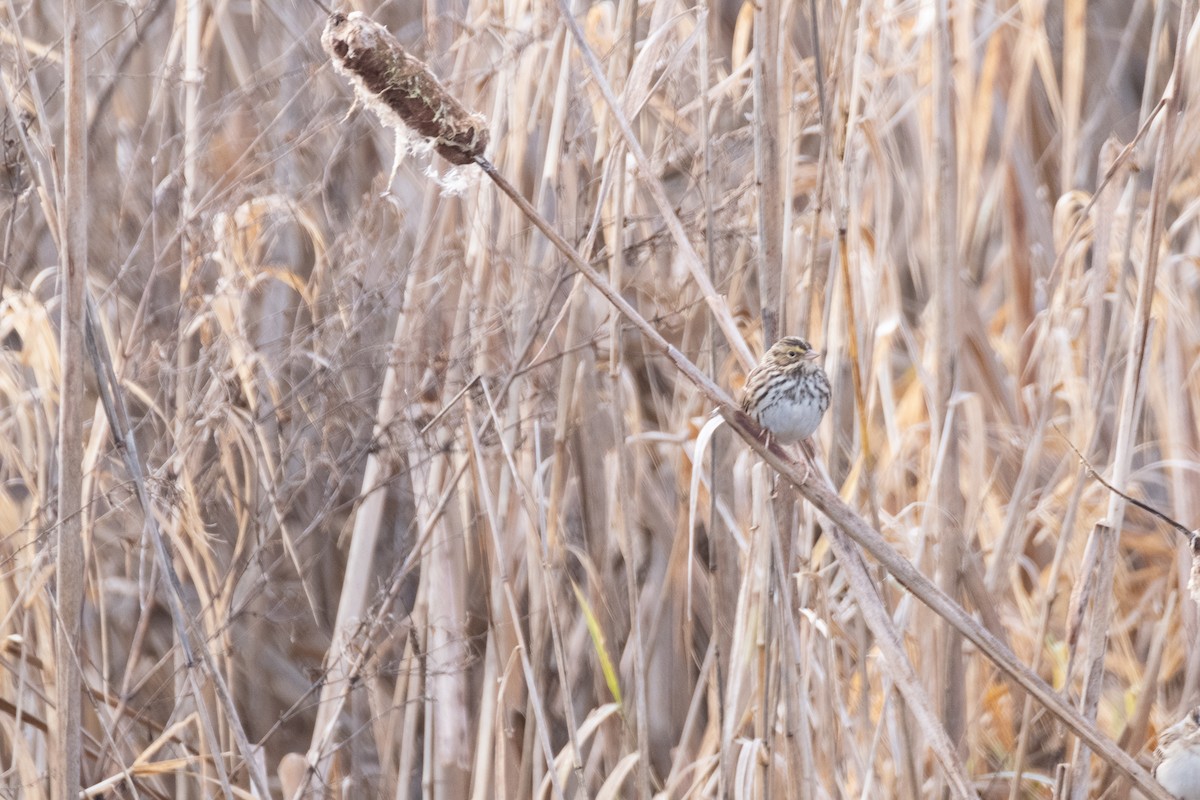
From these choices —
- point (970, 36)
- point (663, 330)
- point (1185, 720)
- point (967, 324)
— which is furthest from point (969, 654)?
point (970, 36)

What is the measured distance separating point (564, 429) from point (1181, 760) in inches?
38.5

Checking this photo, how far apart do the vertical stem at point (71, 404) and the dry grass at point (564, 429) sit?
0.18 meters

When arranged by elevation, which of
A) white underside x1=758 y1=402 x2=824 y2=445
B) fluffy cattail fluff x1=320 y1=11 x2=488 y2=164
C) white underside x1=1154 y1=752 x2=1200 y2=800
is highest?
fluffy cattail fluff x1=320 y1=11 x2=488 y2=164

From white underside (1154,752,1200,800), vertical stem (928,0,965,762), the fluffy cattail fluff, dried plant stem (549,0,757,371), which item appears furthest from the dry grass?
the fluffy cattail fluff

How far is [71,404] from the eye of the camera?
1408mm

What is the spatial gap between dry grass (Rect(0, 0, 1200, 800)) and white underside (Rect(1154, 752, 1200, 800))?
0.15 meters

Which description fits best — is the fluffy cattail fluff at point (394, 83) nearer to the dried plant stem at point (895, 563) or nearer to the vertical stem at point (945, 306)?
the dried plant stem at point (895, 563)

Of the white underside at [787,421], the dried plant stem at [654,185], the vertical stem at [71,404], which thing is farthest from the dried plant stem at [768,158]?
the vertical stem at [71,404]

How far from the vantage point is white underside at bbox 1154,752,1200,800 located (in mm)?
1592

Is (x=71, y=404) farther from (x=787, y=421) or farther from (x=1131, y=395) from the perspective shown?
(x=1131, y=395)

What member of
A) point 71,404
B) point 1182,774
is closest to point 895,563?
point 1182,774

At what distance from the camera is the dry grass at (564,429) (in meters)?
1.72

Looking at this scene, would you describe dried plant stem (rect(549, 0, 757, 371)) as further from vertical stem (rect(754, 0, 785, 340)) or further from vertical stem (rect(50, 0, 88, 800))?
vertical stem (rect(50, 0, 88, 800))

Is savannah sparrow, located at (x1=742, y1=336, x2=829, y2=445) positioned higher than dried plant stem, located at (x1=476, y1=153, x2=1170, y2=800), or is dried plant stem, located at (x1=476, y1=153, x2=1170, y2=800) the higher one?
savannah sparrow, located at (x1=742, y1=336, x2=829, y2=445)
